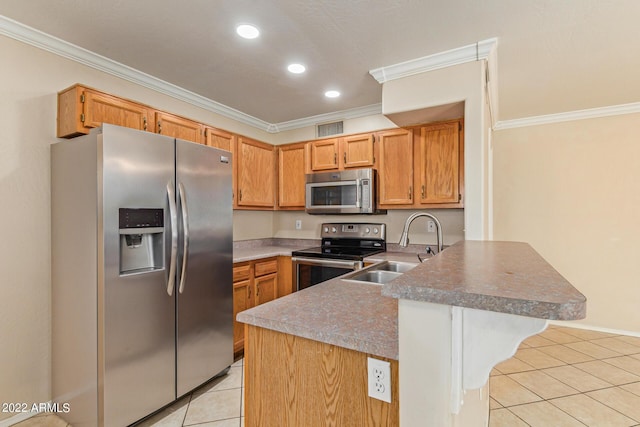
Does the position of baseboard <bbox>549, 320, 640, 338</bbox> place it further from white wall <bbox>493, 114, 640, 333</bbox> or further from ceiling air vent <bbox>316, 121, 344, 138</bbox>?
ceiling air vent <bbox>316, 121, 344, 138</bbox>

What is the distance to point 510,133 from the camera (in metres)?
3.89

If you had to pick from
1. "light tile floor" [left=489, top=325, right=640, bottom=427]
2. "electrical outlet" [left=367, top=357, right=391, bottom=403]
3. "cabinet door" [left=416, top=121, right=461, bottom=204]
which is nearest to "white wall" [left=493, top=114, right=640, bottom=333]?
"light tile floor" [left=489, top=325, right=640, bottom=427]

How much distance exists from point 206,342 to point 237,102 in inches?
91.0

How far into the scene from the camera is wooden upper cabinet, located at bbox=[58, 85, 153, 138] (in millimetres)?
2045

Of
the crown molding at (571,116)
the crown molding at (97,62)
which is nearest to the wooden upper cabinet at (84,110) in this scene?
the crown molding at (97,62)

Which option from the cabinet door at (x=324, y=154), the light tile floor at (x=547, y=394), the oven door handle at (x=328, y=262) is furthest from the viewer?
the cabinet door at (x=324, y=154)

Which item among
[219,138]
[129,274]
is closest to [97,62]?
[219,138]

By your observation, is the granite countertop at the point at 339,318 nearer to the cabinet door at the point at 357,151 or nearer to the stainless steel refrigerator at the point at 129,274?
the stainless steel refrigerator at the point at 129,274

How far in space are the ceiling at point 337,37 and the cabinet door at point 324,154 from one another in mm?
736

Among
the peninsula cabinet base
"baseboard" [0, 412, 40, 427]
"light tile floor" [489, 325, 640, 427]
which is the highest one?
the peninsula cabinet base

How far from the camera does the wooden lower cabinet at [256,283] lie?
2.79 m

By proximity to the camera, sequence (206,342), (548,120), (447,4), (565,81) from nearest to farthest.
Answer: (447,4) → (206,342) → (565,81) → (548,120)

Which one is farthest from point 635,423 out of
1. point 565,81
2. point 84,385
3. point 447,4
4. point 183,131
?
point 183,131

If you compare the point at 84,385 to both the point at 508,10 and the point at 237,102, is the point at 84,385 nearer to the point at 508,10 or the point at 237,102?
the point at 237,102
